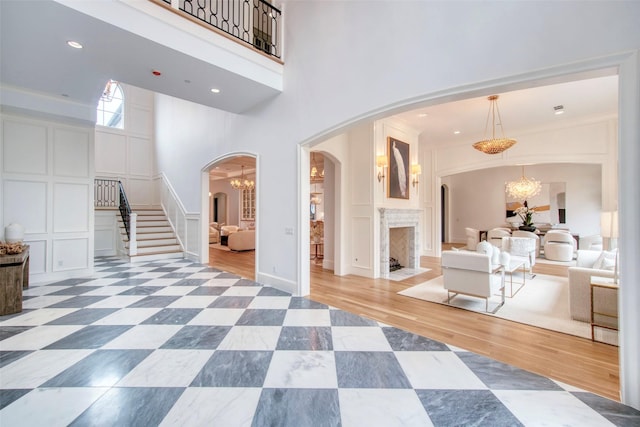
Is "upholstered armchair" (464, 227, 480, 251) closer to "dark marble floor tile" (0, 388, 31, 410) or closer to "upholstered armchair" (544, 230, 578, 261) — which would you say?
"upholstered armchair" (544, 230, 578, 261)

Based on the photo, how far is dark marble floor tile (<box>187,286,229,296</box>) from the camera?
4.40 m

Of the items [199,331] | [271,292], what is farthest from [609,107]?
[199,331]

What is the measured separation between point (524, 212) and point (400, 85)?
993 centimetres

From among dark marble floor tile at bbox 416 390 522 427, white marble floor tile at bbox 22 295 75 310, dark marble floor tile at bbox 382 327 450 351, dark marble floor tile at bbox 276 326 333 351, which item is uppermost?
white marble floor tile at bbox 22 295 75 310

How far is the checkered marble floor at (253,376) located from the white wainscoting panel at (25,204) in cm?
231

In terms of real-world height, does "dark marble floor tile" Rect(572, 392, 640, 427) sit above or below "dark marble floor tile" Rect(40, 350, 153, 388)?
below

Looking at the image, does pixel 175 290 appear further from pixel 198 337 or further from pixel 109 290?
pixel 198 337

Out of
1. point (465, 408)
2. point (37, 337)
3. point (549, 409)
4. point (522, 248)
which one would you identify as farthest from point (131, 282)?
point (522, 248)

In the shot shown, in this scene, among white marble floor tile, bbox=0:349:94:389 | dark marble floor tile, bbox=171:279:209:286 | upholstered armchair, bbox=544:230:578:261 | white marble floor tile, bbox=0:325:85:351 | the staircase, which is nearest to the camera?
white marble floor tile, bbox=0:349:94:389

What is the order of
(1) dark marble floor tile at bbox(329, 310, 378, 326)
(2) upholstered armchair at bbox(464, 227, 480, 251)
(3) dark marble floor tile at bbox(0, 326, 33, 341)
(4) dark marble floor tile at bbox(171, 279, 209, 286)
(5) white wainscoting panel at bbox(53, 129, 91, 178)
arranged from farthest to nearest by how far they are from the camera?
(2) upholstered armchair at bbox(464, 227, 480, 251) < (5) white wainscoting panel at bbox(53, 129, 91, 178) < (4) dark marble floor tile at bbox(171, 279, 209, 286) < (1) dark marble floor tile at bbox(329, 310, 378, 326) < (3) dark marble floor tile at bbox(0, 326, 33, 341)

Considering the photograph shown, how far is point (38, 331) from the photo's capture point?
2965 mm

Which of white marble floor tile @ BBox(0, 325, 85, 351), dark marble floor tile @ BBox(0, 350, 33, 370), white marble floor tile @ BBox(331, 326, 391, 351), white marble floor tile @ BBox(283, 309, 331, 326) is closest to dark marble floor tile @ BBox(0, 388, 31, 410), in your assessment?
dark marble floor tile @ BBox(0, 350, 33, 370)

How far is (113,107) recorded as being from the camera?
9.94 metres

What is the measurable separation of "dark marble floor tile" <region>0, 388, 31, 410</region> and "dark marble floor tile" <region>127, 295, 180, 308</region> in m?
1.78
